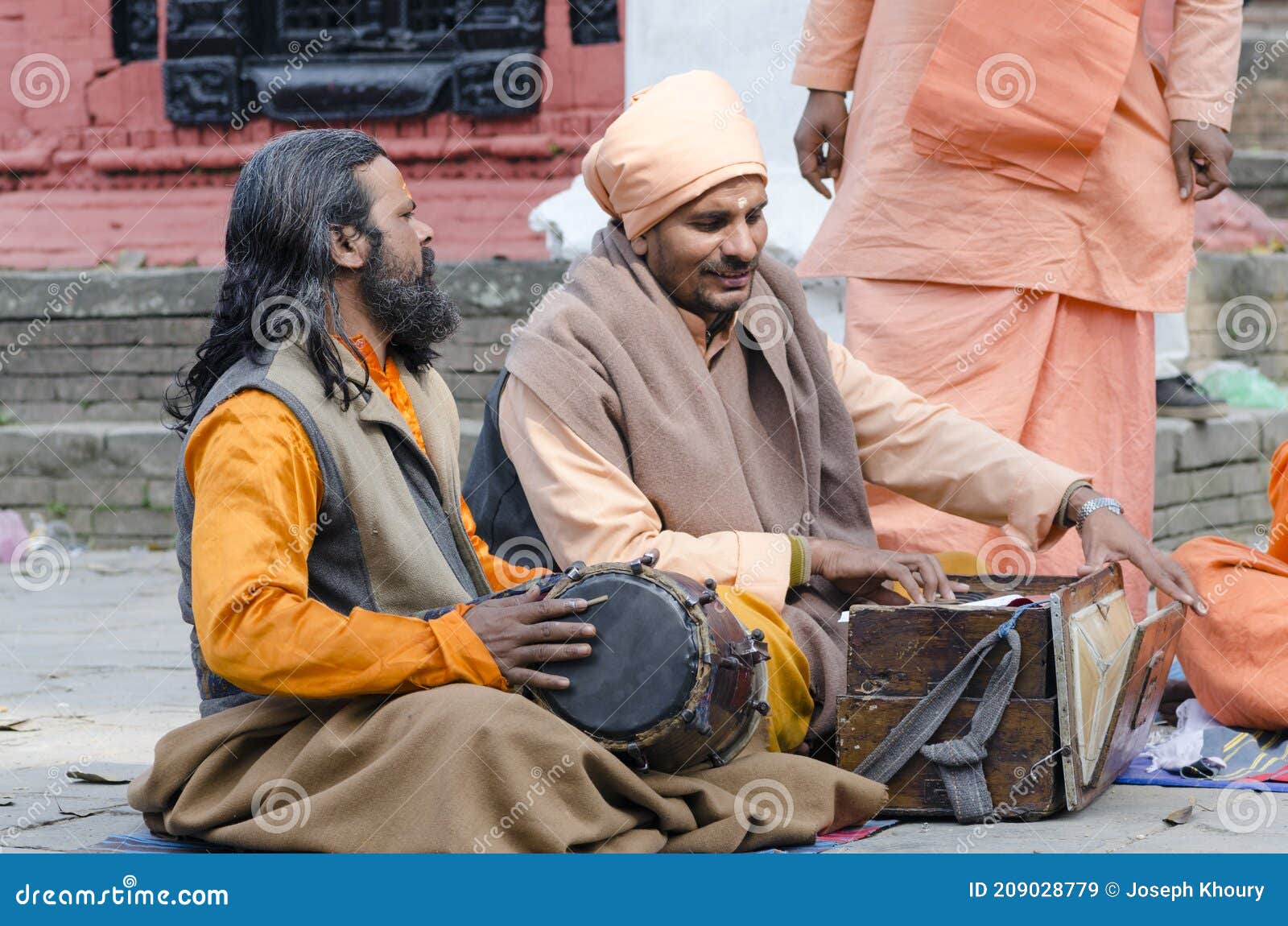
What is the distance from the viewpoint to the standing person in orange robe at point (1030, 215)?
450 cm

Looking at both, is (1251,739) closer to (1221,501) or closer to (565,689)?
(565,689)

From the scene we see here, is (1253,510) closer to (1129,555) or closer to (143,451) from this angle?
(1129,555)

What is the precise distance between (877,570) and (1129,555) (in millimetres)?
523

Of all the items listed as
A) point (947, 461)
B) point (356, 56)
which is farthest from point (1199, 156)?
point (356, 56)

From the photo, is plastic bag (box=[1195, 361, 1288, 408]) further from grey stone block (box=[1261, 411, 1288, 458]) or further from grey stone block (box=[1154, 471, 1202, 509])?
grey stone block (box=[1154, 471, 1202, 509])

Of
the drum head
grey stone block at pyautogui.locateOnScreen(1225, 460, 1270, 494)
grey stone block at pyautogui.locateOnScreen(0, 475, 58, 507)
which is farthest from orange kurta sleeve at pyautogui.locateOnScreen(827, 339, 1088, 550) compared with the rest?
grey stone block at pyautogui.locateOnScreen(0, 475, 58, 507)

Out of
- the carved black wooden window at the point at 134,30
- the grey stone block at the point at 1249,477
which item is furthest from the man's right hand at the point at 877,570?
the carved black wooden window at the point at 134,30

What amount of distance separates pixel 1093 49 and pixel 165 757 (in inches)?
111

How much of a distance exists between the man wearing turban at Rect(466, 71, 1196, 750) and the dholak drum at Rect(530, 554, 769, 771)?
1.17 ft

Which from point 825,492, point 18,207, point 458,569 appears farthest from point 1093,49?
point 18,207

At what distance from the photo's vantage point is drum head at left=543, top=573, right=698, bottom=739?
3043mm

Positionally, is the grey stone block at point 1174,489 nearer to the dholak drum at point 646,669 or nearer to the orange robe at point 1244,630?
the orange robe at point 1244,630

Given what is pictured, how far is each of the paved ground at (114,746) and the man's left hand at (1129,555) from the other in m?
0.40

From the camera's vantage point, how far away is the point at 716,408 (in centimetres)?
380
